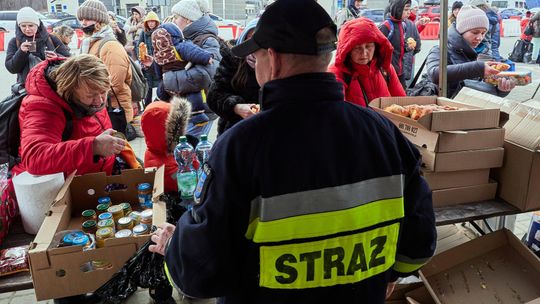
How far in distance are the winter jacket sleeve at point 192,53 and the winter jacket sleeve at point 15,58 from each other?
104 inches

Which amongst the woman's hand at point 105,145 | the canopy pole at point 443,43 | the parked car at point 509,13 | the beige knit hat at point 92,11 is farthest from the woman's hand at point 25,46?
the parked car at point 509,13

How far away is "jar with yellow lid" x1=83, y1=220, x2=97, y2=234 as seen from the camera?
196 cm

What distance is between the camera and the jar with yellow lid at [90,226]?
196cm

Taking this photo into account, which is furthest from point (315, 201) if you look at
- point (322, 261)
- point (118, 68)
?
point (118, 68)

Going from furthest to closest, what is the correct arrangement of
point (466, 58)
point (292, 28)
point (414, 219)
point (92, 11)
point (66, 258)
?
point (92, 11)
point (466, 58)
point (66, 258)
point (414, 219)
point (292, 28)

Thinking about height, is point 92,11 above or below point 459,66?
above

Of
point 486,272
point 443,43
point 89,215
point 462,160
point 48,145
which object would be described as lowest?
point 486,272

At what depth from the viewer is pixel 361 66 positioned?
9.27ft

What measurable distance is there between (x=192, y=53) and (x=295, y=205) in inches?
127

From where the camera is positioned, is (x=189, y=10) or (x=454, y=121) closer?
(x=454, y=121)

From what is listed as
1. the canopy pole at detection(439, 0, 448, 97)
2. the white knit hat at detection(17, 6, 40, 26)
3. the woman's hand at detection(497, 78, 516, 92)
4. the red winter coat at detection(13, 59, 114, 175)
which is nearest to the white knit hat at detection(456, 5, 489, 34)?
the woman's hand at detection(497, 78, 516, 92)

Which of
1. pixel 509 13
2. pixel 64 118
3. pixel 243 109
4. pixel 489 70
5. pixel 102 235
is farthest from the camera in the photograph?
pixel 509 13

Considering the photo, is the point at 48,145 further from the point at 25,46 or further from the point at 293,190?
the point at 25,46

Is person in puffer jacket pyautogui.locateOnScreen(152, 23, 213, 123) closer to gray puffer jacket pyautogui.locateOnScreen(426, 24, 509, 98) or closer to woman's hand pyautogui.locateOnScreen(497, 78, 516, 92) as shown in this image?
gray puffer jacket pyautogui.locateOnScreen(426, 24, 509, 98)
